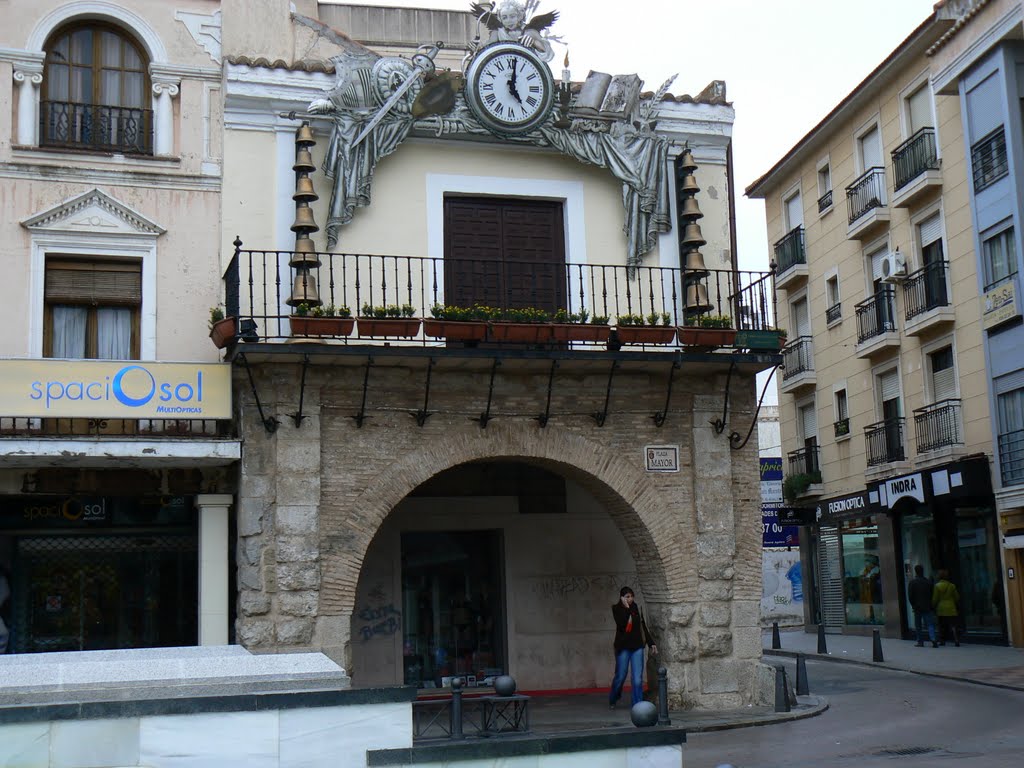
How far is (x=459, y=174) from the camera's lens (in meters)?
16.9

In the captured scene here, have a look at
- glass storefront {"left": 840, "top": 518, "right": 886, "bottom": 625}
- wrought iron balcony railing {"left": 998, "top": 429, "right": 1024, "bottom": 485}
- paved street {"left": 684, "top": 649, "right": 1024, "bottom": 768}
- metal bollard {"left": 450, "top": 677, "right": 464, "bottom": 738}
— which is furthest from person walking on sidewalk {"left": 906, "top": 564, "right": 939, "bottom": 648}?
→ metal bollard {"left": 450, "top": 677, "right": 464, "bottom": 738}

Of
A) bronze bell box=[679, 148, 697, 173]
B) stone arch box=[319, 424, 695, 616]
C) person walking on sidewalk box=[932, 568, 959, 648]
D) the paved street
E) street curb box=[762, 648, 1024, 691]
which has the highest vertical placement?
bronze bell box=[679, 148, 697, 173]

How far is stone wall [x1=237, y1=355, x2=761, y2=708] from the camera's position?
14.9 meters

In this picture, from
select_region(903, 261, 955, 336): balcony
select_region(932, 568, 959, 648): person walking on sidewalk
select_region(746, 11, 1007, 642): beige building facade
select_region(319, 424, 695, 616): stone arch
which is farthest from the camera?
select_region(903, 261, 955, 336): balcony

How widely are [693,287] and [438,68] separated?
476 cm

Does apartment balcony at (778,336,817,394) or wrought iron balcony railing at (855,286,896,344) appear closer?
wrought iron balcony railing at (855,286,896,344)

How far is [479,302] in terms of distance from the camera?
1658 cm

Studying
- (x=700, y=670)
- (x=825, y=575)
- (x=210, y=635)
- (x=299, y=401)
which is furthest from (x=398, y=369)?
(x=825, y=575)

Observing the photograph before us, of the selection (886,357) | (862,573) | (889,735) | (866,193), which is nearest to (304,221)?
(889,735)

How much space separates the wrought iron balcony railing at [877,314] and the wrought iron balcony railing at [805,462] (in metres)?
4.19

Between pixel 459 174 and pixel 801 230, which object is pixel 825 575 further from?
pixel 459 174

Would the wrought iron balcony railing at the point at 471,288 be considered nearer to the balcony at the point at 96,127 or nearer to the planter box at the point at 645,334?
the planter box at the point at 645,334

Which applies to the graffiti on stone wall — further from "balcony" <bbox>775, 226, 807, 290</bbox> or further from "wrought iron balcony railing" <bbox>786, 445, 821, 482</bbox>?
"balcony" <bbox>775, 226, 807, 290</bbox>

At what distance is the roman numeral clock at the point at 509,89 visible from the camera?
54.3 feet
